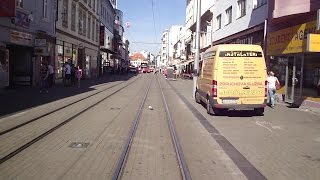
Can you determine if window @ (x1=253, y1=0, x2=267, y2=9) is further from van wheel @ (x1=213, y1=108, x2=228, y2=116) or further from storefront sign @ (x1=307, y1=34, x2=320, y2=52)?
van wheel @ (x1=213, y1=108, x2=228, y2=116)

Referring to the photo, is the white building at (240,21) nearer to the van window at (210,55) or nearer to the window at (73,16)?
the van window at (210,55)

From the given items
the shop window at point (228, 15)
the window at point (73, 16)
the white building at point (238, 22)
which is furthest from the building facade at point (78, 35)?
the shop window at point (228, 15)

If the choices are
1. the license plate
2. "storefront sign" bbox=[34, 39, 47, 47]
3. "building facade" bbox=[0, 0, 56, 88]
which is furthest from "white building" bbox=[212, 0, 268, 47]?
"building facade" bbox=[0, 0, 56, 88]

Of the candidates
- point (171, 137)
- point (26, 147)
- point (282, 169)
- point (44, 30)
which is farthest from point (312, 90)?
point (44, 30)

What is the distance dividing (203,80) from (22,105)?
23.7ft

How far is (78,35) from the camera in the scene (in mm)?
43938

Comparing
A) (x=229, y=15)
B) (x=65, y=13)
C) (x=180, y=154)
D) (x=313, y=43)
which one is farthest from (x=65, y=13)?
(x=180, y=154)

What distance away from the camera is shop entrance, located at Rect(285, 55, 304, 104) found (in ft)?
70.2

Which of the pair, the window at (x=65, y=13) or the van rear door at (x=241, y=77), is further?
the window at (x=65, y=13)

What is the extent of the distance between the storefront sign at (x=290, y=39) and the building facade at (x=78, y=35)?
1705cm

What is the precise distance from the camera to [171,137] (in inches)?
440

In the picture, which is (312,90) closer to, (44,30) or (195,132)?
(195,132)

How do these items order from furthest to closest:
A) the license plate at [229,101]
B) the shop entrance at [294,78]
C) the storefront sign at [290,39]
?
1. the shop entrance at [294,78]
2. the storefront sign at [290,39]
3. the license plate at [229,101]

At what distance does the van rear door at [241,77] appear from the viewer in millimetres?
16062
